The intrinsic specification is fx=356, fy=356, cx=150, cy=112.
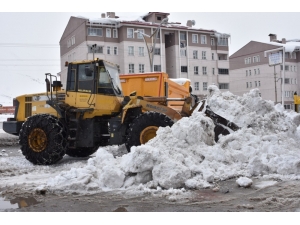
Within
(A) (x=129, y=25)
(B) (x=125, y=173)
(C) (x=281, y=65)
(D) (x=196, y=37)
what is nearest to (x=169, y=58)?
(D) (x=196, y=37)

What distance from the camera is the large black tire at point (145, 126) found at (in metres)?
7.56

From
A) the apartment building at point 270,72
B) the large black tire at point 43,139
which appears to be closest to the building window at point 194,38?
the apartment building at point 270,72

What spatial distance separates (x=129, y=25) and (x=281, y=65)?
2000 cm

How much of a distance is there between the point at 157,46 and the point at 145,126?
2186cm

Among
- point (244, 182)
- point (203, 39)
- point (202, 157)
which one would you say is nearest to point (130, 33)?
point (203, 39)

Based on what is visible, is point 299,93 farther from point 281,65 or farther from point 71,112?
point 71,112

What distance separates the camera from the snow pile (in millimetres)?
5633

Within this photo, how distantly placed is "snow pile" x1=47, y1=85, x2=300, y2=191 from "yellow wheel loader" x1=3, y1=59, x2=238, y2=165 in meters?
1.11

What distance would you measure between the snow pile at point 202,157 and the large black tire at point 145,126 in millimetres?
692

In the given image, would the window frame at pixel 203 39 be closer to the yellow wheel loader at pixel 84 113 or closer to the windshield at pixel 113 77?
the windshield at pixel 113 77

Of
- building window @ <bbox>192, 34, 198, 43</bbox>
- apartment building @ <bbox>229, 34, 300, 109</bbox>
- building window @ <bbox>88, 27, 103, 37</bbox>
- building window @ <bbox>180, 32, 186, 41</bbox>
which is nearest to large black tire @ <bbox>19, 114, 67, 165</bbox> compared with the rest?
apartment building @ <bbox>229, 34, 300, 109</bbox>

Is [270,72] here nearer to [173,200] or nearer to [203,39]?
[173,200]

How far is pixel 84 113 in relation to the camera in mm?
8539

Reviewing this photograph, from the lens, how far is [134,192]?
5.36 meters
